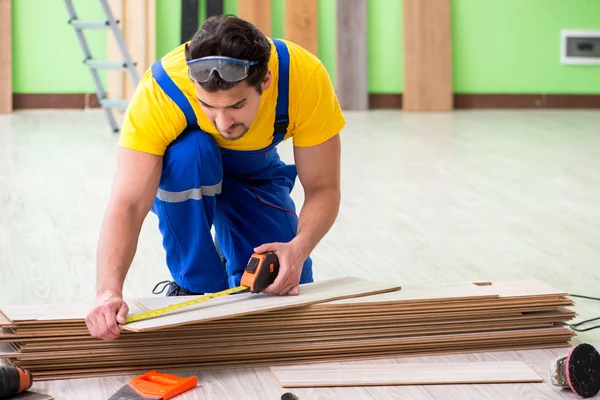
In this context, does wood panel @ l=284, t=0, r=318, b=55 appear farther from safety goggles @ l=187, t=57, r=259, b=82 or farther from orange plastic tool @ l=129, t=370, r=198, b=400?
orange plastic tool @ l=129, t=370, r=198, b=400

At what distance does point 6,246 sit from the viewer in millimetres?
3627

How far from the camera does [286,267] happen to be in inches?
91.5

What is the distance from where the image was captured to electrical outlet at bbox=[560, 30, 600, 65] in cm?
797

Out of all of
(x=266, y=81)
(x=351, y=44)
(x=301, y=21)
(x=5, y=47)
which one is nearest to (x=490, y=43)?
(x=351, y=44)

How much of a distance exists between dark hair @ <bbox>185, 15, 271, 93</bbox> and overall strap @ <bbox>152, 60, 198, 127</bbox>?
0.14 m

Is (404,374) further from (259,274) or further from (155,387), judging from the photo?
(155,387)

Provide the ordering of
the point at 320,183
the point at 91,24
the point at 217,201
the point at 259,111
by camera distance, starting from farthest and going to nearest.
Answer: the point at 91,24 < the point at 217,201 < the point at 320,183 < the point at 259,111

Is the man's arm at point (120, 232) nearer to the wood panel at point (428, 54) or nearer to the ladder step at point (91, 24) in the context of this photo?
the ladder step at point (91, 24)

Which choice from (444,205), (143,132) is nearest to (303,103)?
(143,132)

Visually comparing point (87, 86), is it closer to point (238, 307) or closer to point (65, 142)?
point (65, 142)

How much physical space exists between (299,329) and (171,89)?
673mm

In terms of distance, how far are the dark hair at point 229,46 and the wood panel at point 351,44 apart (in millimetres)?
5659

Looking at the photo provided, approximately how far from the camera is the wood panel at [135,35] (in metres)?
7.54

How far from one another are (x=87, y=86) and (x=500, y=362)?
5995 millimetres
